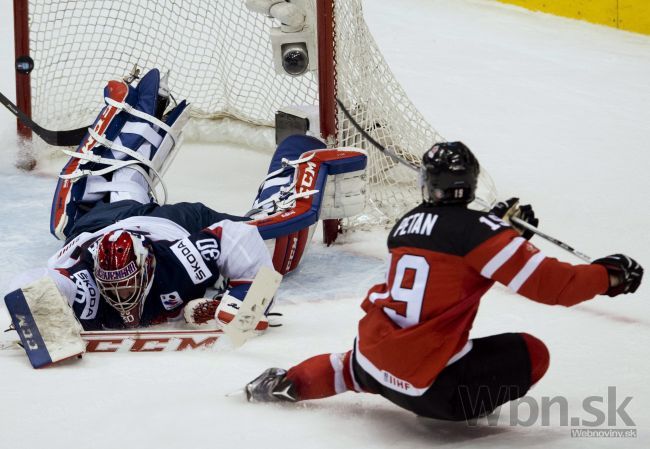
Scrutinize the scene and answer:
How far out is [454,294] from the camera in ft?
7.12

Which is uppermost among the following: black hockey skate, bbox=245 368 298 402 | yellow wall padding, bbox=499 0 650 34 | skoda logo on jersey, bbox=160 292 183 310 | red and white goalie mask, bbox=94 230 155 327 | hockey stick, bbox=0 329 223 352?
yellow wall padding, bbox=499 0 650 34

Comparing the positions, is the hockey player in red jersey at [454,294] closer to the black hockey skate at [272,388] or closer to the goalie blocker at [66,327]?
the black hockey skate at [272,388]

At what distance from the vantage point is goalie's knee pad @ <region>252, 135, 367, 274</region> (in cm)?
336

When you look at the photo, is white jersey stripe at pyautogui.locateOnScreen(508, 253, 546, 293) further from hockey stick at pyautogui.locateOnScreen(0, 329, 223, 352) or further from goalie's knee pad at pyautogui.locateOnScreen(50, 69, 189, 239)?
goalie's knee pad at pyautogui.locateOnScreen(50, 69, 189, 239)

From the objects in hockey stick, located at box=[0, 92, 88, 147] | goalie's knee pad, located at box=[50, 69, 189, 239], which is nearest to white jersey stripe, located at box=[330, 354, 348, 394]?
goalie's knee pad, located at box=[50, 69, 189, 239]

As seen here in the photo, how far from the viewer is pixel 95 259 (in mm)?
2812

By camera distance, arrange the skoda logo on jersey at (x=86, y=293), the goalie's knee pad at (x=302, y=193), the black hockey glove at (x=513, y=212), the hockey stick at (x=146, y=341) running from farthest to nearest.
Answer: the goalie's knee pad at (x=302, y=193)
the skoda logo on jersey at (x=86, y=293)
the hockey stick at (x=146, y=341)
the black hockey glove at (x=513, y=212)

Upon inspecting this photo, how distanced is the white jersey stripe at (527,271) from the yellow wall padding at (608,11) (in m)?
3.97

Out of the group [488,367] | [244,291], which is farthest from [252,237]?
[488,367]

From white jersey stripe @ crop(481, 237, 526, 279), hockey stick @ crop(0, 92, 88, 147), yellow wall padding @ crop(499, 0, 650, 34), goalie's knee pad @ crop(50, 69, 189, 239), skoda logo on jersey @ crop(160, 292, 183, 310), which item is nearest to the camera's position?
white jersey stripe @ crop(481, 237, 526, 279)

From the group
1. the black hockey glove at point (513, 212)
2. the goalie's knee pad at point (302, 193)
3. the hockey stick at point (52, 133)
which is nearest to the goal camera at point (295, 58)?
the goalie's knee pad at point (302, 193)

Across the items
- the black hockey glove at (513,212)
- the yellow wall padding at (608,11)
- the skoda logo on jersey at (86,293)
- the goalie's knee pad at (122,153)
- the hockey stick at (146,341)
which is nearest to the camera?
the black hockey glove at (513,212)

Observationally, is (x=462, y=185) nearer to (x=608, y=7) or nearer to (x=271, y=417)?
(x=271, y=417)

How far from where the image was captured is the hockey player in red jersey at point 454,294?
213 cm
